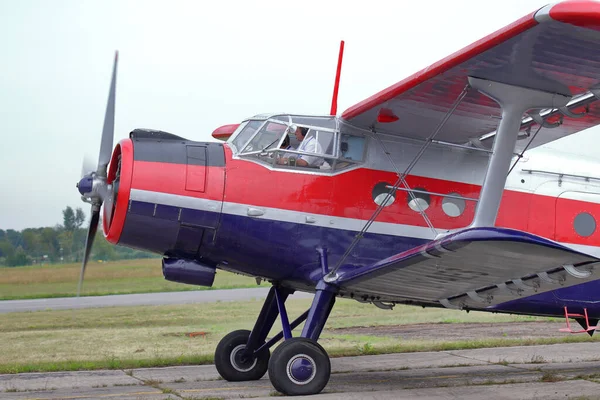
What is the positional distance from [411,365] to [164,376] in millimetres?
3439

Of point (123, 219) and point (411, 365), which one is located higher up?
point (123, 219)

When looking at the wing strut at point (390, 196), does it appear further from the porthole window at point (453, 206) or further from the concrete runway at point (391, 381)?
the concrete runway at point (391, 381)

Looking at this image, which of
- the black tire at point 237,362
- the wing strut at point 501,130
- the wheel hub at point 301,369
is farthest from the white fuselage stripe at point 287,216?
the black tire at point 237,362

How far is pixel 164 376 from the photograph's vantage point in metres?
9.48

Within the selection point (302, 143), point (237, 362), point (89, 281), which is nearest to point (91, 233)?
point (237, 362)

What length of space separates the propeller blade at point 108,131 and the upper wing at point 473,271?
3.01 metres

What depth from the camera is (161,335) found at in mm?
14406

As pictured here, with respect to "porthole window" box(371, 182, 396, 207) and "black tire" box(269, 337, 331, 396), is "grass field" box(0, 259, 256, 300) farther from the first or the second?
"black tire" box(269, 337, 331, 396)

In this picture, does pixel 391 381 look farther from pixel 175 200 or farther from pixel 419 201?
pixel 175 200

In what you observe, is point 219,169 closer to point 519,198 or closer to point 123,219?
point 123,219

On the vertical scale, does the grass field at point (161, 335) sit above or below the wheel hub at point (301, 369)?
below

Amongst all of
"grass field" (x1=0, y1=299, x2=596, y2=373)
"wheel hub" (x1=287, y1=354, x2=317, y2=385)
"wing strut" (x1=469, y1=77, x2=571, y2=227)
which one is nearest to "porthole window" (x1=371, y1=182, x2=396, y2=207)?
"wing strut" (x1=469, y1=77, x2=571, y2=227)

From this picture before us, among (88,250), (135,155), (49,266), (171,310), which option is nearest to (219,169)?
(135,155)

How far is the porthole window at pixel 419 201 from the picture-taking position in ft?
28.9
